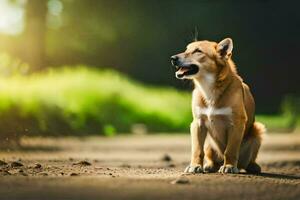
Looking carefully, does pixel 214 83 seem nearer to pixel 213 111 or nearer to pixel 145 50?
pixel 213 111

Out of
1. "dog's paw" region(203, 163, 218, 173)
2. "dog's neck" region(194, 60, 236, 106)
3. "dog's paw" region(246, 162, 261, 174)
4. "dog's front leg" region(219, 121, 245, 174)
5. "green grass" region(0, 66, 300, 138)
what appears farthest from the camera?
"green grass" region(0, 66, 300, 138)

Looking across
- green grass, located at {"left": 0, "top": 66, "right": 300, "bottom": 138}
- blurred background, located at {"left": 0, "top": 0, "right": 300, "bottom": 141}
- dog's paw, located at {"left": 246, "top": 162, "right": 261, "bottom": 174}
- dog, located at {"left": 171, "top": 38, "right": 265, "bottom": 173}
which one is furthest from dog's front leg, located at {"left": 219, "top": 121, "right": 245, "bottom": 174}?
blurred background, located at {"left": 0, "top": 0, "right": 300, "bottom": 141}

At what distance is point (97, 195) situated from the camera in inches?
269

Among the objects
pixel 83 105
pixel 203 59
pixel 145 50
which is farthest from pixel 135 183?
pixel 145 50

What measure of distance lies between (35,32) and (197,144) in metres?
15.8

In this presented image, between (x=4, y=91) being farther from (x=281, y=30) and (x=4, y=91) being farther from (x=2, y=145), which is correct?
(x=281, y=30)

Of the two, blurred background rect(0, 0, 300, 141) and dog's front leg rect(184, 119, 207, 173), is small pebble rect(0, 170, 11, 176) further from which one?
blurred background rect(0, 0, 300, 141)

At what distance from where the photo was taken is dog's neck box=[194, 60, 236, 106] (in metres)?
8.84

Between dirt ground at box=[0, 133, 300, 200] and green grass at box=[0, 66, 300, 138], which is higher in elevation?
green grass at box=[0, 66, 300, 138]

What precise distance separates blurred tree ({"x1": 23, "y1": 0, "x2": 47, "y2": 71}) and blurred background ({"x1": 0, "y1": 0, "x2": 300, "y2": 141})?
1.1 inches

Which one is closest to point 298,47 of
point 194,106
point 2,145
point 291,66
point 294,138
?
point 291,66

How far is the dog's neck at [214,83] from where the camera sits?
8.84m

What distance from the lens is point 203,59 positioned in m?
8.97

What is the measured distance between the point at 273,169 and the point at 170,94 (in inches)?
666
